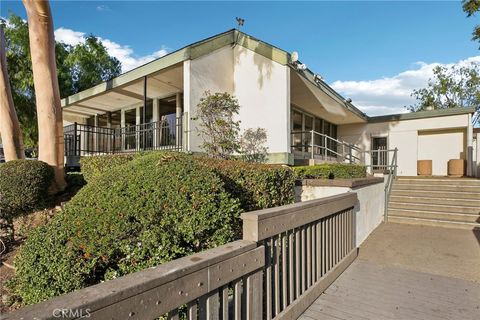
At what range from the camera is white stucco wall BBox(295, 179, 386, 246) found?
5.70m

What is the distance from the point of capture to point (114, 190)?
3199 mm

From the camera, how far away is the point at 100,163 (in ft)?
24.1

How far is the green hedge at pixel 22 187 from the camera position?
19.9ft

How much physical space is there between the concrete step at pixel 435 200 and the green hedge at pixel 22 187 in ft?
30.8

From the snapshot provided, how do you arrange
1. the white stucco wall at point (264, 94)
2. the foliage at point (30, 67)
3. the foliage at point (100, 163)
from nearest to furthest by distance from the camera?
the foliage at point (100, 163) < the white stucco wall at point (264, 94) < the foliage at point (30, 67)

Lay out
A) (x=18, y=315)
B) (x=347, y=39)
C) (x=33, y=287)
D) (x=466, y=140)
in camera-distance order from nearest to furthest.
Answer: (x=18, y=315) → (x=33, y=287) → (x=347, y=39) → (x=466, y=140)

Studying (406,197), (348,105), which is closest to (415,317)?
(406,197)

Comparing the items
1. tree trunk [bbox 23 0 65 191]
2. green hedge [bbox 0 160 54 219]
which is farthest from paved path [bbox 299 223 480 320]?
tree trunk [bbox 23 0 65 191]

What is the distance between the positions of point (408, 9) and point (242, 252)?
410 inches

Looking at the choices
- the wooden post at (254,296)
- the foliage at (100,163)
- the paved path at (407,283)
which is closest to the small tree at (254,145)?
the foliage at (100,163)

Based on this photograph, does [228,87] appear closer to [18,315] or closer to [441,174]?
[18,315]

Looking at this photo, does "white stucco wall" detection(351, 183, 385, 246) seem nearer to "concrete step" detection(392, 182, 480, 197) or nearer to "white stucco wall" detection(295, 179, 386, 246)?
"white stucco wall" detection(295, 179, 386, 246)

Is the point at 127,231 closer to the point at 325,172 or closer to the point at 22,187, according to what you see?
the point at 22,187

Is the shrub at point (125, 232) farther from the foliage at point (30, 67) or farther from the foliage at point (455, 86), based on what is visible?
the foliage at point (455, 86)
